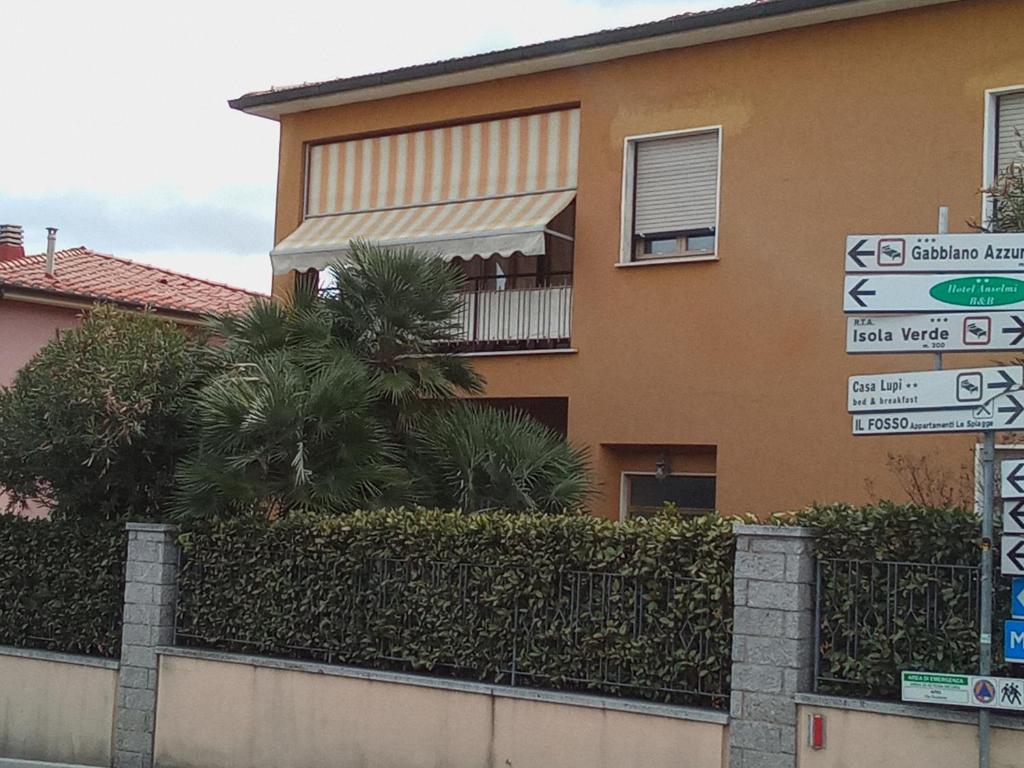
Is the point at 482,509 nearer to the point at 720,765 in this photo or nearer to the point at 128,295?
the point at 720,765

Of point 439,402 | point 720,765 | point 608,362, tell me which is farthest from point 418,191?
point 720,765

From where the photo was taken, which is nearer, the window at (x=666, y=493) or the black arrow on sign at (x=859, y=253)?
the black arrow on sign at (x=859, y=253)

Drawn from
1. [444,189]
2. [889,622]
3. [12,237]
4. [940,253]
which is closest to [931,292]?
[940,253]

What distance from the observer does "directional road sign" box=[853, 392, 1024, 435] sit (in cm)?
813

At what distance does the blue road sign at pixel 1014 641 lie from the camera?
337 inches

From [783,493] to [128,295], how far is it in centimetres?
1411

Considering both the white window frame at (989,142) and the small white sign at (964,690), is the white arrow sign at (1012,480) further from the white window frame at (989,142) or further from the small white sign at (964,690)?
the white window frame at (989,142)

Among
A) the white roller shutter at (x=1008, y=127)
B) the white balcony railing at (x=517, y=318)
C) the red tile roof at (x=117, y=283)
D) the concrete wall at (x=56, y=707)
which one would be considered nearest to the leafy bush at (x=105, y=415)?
the concrete wall at (x=56, y=707)

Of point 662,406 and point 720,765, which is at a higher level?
point 662,406

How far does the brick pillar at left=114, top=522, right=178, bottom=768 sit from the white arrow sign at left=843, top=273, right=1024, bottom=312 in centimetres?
695

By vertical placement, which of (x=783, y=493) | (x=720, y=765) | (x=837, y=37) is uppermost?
(x=837, y=37)

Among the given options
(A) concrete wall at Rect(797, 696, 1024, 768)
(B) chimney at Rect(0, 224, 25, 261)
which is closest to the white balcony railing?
(A) concrete wall at Rect(797, 696, 1024, 768)

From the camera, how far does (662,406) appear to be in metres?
16.2

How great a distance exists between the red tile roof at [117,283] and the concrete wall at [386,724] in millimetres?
11166
